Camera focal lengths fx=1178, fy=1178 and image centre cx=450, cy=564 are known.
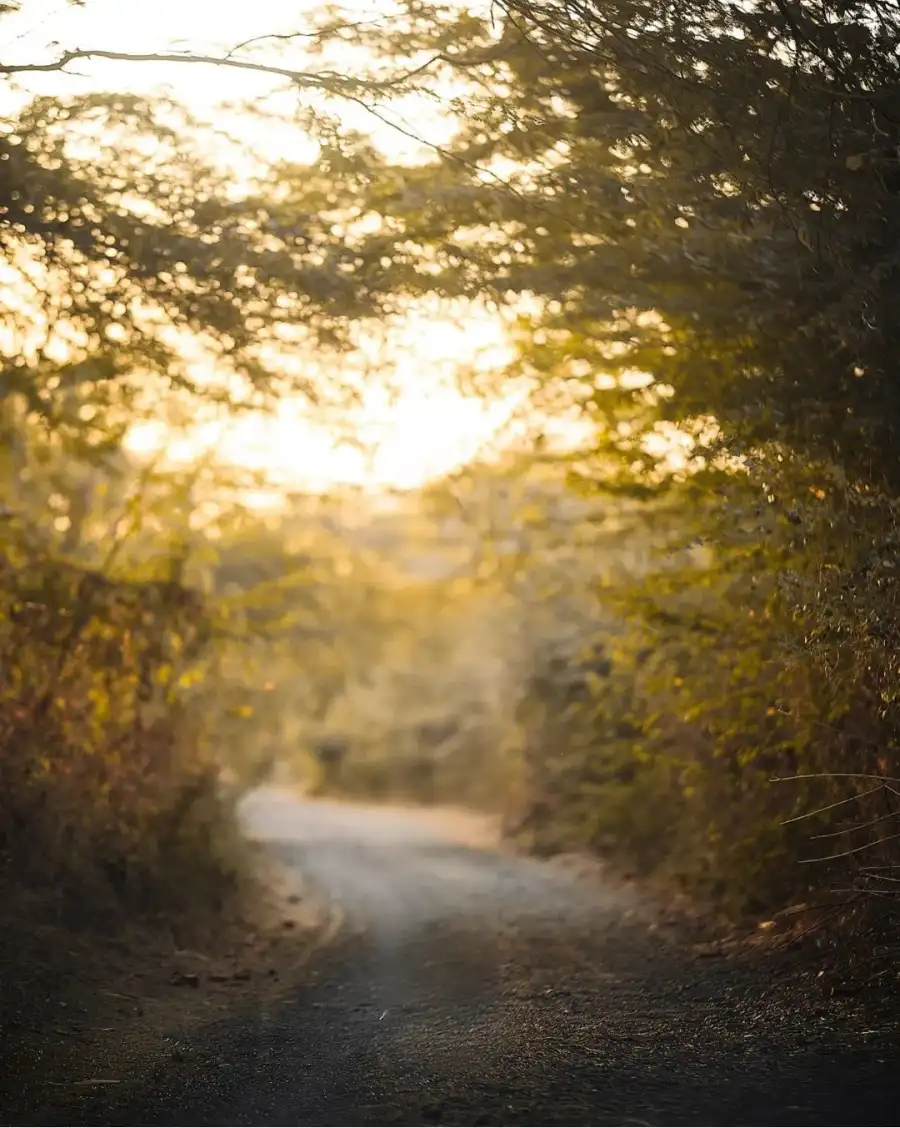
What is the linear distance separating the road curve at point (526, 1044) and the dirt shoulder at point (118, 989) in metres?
0.31

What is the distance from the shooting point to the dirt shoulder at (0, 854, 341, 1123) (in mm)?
6180

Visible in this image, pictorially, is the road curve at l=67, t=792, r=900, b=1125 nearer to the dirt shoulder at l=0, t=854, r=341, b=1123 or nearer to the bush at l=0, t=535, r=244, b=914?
the dirt shoulder at l=0, t=854, r=341, b=1123

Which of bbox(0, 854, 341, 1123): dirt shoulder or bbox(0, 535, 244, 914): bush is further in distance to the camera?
bbox(0, 535, 244, 914): bush

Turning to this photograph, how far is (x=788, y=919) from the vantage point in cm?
876


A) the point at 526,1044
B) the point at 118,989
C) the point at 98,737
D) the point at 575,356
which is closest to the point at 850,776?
the point at 526,1044

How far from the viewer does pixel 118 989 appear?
8.06m

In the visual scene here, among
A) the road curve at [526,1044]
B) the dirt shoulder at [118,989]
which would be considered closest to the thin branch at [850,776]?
the road curve at [526,1044]

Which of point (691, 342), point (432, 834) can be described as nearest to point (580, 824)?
point (432, 834)

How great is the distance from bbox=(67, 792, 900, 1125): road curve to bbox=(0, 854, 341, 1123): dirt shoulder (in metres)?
0.31

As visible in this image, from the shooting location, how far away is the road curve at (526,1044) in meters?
5.40

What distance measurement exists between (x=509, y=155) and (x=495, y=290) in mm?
926

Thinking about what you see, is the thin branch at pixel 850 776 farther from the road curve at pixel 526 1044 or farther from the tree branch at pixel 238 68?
the tree branch at pixel 238 68

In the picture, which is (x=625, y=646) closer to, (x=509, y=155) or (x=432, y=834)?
(x=509, y=155)

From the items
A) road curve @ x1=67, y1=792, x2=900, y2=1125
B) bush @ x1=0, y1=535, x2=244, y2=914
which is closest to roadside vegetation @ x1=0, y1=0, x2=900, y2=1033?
bush @ x1=0, y1=535, x2=244, y2=914
